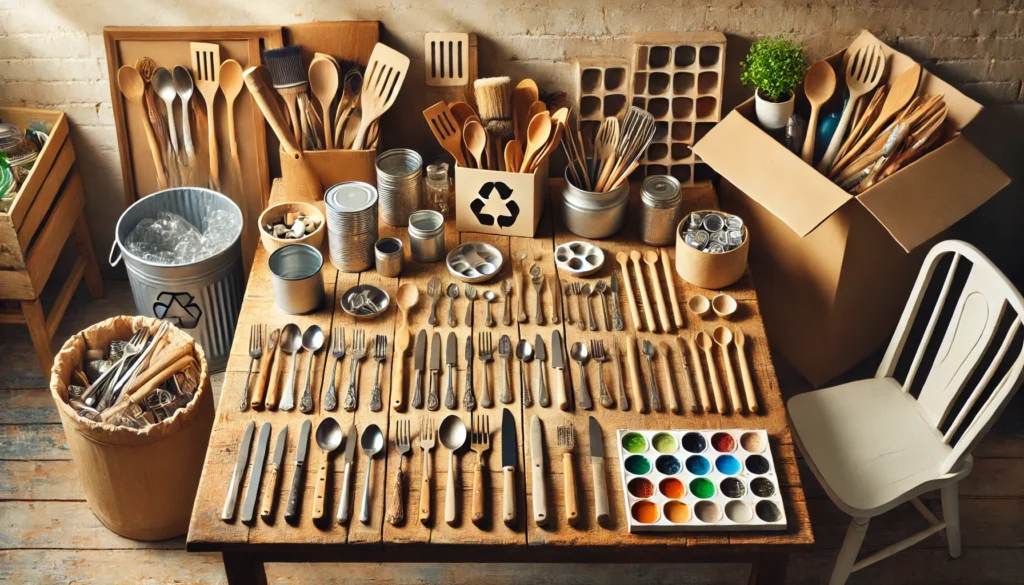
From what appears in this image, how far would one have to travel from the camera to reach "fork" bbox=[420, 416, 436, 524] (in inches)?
84.9

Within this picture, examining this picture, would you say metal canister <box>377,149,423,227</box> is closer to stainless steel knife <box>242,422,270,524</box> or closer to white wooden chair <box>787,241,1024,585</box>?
stainless steel knife <box>242,422,270,524</box>

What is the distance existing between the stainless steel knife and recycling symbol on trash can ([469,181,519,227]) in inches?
37.1

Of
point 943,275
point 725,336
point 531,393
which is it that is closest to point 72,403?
point 531,393

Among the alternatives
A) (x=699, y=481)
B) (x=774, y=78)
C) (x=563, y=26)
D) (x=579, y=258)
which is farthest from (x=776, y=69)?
(x=699, y=481)

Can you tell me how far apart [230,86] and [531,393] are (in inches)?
60.2

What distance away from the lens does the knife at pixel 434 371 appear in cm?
241

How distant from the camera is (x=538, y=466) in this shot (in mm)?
2244

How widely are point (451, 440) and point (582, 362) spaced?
43cm

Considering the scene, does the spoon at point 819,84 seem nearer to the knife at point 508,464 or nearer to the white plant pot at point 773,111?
the white plant pot at point 773,111

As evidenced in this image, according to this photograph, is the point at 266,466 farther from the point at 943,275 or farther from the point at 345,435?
the point at 943,275

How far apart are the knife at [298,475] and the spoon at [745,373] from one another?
110 cm

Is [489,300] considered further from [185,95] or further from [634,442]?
[185,95]

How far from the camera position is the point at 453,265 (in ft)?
9.30

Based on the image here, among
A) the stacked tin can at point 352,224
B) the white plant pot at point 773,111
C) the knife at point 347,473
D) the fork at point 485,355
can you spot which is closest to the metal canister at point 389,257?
the stacked tin can at point 352,224
